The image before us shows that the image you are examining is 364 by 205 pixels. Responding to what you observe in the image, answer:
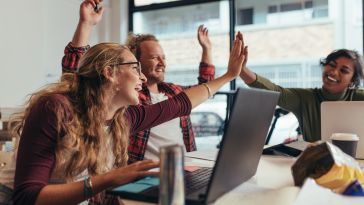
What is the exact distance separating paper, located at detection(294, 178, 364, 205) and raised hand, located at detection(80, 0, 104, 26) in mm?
1200

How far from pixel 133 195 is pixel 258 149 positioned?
0.45m

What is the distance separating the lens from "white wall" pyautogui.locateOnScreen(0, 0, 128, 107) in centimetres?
355

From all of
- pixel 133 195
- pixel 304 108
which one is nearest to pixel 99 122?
pixel 133 195

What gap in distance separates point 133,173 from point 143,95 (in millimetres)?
1149

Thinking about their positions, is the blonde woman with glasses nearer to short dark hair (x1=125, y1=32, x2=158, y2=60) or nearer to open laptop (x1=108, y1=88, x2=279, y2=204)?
open laptop (x1=108, y1=88, x2=279, y2=204)

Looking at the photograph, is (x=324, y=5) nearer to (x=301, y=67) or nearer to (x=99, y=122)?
(x=301, y=67)

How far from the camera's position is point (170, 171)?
71cm

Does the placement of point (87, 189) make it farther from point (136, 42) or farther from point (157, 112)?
point (136, 42)

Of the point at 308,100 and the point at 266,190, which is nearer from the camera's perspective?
the point at 266,190

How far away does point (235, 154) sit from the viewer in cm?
96

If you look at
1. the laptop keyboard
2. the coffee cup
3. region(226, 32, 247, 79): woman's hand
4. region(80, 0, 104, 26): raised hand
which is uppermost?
region(80, 0, 104, 26): raised hand

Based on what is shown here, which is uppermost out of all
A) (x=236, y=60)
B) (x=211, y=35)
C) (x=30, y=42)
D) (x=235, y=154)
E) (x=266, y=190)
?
(x=211, y=35)

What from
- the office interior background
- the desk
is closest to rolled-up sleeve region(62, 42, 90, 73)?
the desk

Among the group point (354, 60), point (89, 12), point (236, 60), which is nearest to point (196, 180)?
point (236, 60)
